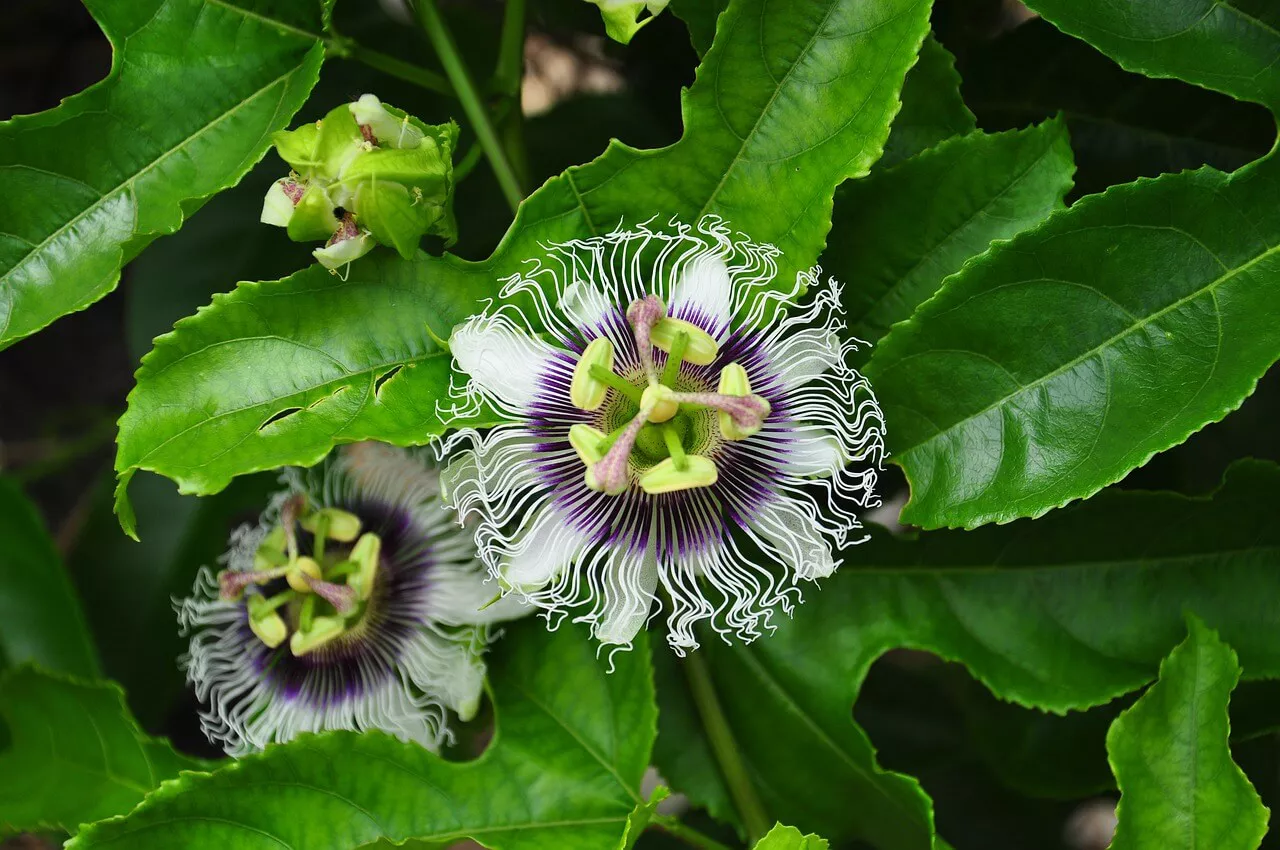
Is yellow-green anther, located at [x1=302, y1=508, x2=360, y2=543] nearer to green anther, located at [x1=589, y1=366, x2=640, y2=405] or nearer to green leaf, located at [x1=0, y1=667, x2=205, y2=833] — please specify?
green leaf, located at [x1=0, y1=667, x2=205, y2=833]

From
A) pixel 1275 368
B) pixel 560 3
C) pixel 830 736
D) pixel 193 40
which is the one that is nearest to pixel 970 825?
pixel 830 736

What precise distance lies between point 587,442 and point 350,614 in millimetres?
417

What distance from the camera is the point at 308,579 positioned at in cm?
123

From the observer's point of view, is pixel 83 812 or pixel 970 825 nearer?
pixel 83 812

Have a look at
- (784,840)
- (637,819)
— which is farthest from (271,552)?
(784,840)

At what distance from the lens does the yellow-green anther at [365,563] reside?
126cm

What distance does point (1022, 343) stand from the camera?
971mm

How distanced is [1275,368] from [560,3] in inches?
35.2

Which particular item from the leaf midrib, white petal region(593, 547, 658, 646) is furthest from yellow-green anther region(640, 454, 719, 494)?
the leaf midrib

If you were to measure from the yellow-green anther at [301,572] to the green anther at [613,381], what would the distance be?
42 centimetres

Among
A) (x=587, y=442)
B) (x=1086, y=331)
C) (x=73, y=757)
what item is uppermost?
(x=1086, y=331)

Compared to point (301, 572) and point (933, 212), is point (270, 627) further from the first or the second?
point (933, 212)

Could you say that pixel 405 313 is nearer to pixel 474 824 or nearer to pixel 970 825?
pixel 474 824

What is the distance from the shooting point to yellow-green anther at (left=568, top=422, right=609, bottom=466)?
970 mm
